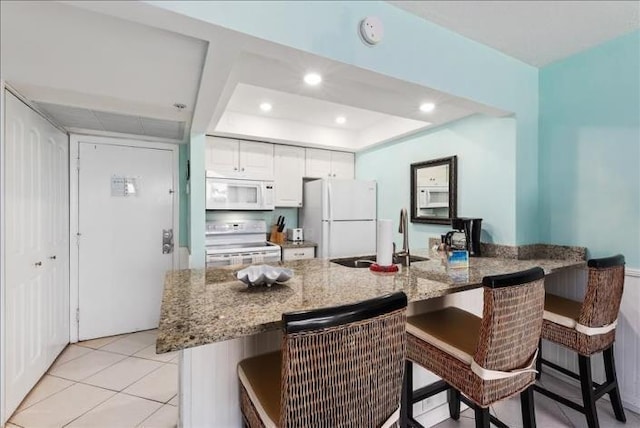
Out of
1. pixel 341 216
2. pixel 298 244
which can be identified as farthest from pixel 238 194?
pixel 341 216

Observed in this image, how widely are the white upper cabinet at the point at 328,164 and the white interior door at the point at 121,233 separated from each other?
1.67 meters

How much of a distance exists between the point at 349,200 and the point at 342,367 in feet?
9.86

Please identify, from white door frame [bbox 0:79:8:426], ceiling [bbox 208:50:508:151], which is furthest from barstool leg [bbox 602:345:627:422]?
white door frame [bbox 0:79:8:426]

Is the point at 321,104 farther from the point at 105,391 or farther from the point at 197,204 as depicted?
the point at 105,391

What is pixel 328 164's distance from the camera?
4.15 m

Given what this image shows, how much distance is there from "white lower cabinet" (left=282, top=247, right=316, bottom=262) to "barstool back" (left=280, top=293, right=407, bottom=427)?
107 inches

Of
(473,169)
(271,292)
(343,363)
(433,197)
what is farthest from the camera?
(433,197)

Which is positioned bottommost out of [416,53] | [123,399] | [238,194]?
[123,399]

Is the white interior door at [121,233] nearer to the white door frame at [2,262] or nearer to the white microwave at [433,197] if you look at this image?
the white door frame at [2,262]

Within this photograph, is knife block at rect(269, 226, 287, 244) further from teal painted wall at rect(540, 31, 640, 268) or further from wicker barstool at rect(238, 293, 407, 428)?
wicker barstool at rect(238, 293, 407, 428)

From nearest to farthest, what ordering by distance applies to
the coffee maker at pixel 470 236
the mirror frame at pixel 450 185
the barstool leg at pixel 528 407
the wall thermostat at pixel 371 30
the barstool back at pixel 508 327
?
the barstool back at pixel 508 327, the barstool leg at pixel 528 407, the wall thermostat at pixel 371 30, the coffee maker at pixel 470 236, the mirror frame at pixel 450 185

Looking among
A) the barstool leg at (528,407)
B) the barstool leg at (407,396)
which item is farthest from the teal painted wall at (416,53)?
the barstool leg at (407,396)

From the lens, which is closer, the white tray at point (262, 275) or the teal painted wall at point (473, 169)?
the white tray at point (262, 275)

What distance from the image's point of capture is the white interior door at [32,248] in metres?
1.88
